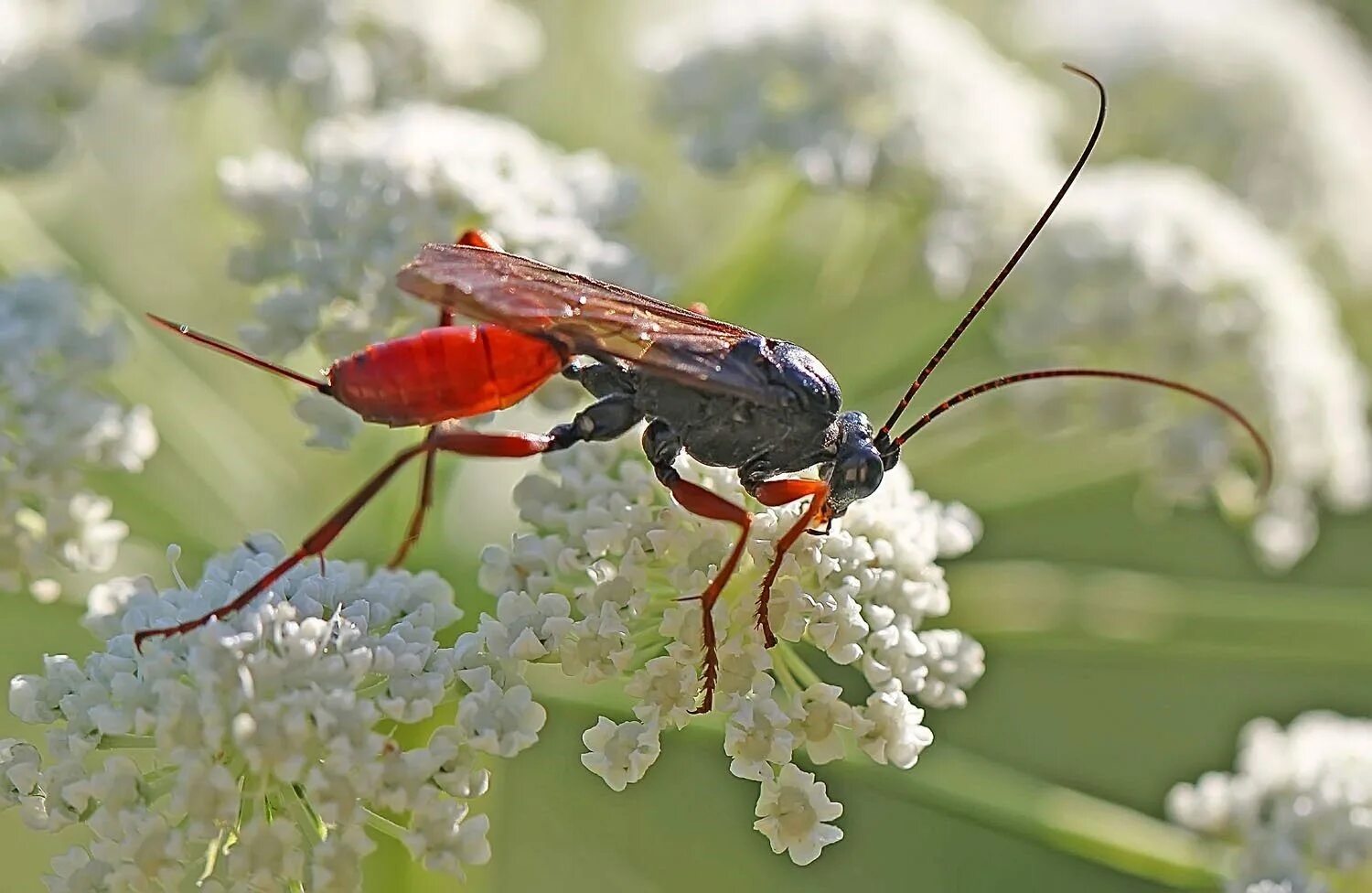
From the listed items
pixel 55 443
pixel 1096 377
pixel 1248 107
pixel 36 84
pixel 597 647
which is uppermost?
pixel 1248 107

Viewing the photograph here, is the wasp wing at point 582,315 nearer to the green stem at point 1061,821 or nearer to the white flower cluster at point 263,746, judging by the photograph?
the white flower cluster at point 263,746

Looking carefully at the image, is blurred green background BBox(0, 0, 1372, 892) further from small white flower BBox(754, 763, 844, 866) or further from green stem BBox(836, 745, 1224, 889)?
small white flower BBox(754, 763, 844, 866)

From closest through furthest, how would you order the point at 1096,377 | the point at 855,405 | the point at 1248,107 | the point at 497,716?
the point at 497,716 → the point at 1096,377 → the point at 855,405 → the point at 1248,107

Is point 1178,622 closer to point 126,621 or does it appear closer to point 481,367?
point 481,367

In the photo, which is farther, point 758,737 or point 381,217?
point 381,217

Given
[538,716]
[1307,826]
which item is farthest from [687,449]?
[1307,826]

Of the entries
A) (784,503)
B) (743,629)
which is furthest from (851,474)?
(743,629)

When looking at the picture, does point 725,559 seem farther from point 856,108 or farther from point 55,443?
point 856,108

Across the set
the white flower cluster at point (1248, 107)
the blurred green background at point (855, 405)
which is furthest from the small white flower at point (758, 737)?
the white flower cluster at point (1248, 107)
